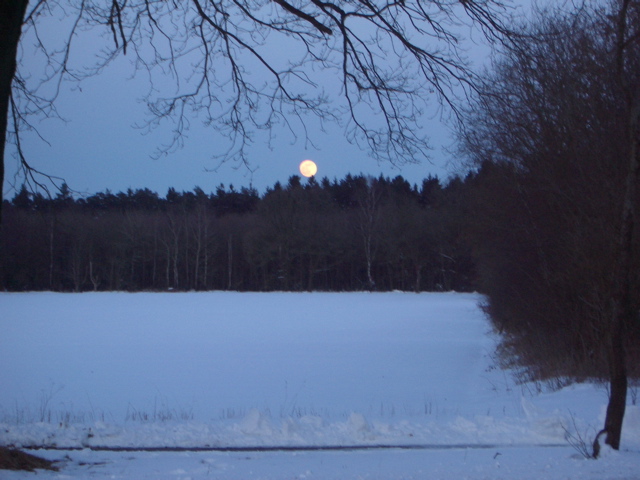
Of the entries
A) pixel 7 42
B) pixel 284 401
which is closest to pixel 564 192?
pixel 284 401

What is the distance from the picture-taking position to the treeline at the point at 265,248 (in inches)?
2859

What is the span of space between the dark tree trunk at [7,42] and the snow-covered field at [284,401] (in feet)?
10.0

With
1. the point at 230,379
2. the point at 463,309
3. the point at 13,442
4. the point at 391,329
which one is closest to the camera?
the point at 13,442

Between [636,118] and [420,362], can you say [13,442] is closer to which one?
[636,118]

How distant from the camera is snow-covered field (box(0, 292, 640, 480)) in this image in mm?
6051

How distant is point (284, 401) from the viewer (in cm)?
1361

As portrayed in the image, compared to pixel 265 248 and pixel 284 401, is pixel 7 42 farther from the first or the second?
pixel 265 248

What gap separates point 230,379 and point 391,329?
15.6m

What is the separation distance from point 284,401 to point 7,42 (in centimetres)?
974

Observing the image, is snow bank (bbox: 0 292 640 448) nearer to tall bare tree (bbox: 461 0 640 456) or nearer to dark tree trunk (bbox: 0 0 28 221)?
tall bare tree (bbox: 461 0 640 456)

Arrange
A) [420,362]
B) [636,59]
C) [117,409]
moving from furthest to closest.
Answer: [420,362], [117,409], [636,59]

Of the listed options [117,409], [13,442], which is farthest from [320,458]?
[117,409]

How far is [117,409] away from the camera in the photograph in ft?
41.6

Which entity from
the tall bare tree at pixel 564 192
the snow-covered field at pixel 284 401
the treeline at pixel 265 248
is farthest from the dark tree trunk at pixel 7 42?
the treeline at pixel 265 248
